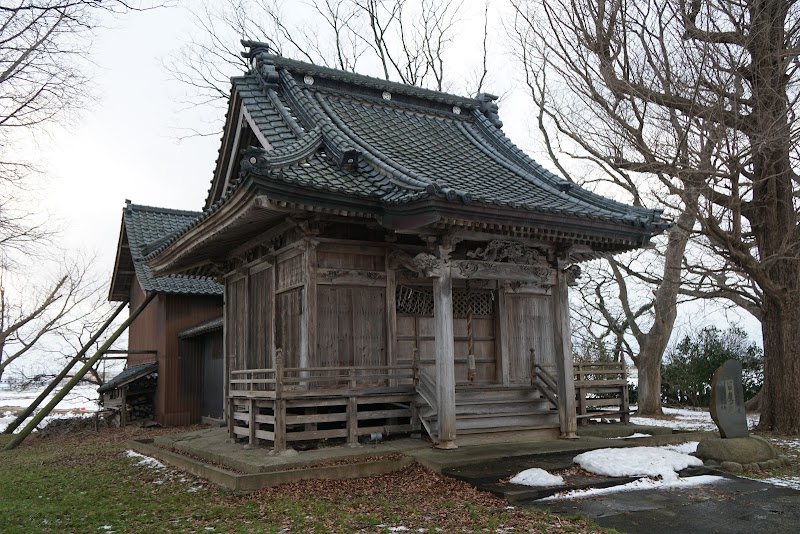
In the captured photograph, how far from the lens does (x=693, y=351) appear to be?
2447 cm

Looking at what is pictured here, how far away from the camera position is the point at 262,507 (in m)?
8.16

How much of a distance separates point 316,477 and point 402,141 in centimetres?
727

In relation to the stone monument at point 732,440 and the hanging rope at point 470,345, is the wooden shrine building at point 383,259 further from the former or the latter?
the stone monument at point 732,440

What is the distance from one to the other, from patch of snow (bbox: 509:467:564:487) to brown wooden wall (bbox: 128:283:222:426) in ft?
52.4

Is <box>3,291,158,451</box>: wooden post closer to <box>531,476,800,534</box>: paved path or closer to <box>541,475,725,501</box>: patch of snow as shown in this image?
<box>541,475,725,501</box>: patch of snow

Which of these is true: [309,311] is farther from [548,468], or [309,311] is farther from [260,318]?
[548,468]

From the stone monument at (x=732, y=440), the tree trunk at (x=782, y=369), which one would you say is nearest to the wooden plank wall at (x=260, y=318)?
the stone monument at (x=732, y=440)

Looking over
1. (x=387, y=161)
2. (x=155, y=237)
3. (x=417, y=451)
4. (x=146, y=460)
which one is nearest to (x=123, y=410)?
(x=155, y=237)

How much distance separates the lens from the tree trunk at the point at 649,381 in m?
21.8

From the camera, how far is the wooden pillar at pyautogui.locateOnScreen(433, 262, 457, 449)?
10.6m

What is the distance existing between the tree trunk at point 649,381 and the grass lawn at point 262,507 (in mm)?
14358

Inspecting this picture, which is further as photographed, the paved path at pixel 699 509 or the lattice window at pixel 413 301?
the lattice window at pixel 413 301

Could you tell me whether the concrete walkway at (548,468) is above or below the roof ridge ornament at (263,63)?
below

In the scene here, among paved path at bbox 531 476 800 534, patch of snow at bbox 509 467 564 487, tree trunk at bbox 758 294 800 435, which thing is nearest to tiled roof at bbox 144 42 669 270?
patch of snow at bbox 509 467 564 487
